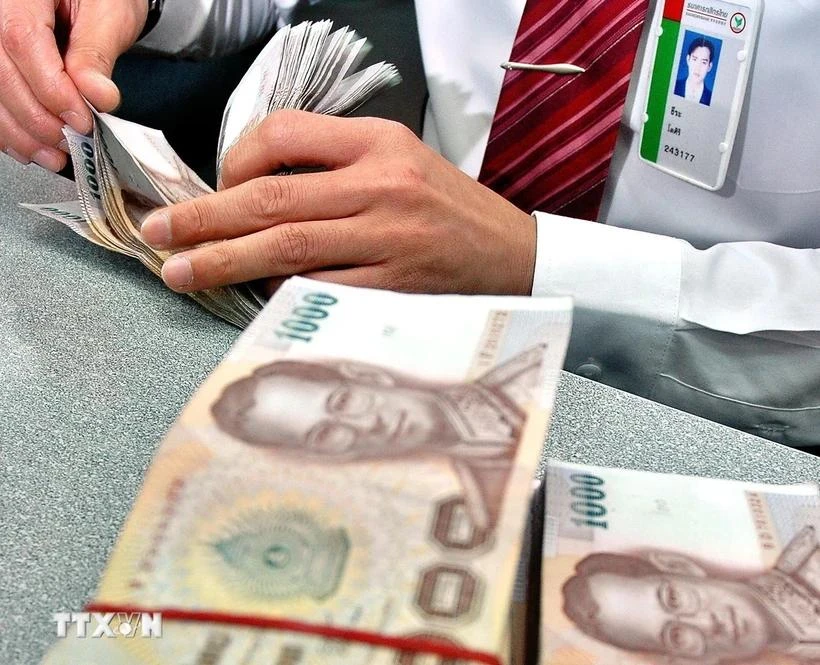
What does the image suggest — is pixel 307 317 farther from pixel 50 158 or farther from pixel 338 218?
pixel 50 158

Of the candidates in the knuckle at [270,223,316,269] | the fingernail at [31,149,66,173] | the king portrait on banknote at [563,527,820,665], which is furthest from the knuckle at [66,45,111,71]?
the king portrait on banknote at [563,527,820,665]

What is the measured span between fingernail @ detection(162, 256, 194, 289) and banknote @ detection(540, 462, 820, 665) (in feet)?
1.11

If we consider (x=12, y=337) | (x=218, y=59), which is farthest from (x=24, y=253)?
(x=218, y=59)

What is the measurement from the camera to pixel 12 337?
2.36 ft

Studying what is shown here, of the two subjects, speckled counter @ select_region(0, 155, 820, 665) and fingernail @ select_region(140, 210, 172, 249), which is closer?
speckled counter @ select_region(0, 155, 820, 665)

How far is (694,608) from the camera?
A: 1.50ft

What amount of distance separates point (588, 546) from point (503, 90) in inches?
Result: 26.2

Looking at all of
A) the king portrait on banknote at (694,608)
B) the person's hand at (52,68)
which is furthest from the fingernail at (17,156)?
the king portrait on banknote at (694,608)

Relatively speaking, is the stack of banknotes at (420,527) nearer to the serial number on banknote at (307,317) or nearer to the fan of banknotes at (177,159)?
the serial number on banknote at (307,317)

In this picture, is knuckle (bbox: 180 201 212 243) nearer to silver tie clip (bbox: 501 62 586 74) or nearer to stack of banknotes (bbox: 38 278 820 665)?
stack of banknotes (bbox: 38 278 820 665)

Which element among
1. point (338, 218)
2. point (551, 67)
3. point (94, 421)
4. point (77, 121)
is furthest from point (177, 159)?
point (551, 67)

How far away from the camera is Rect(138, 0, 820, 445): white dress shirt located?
83 cm

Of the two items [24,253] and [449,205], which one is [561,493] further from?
[24,253]
